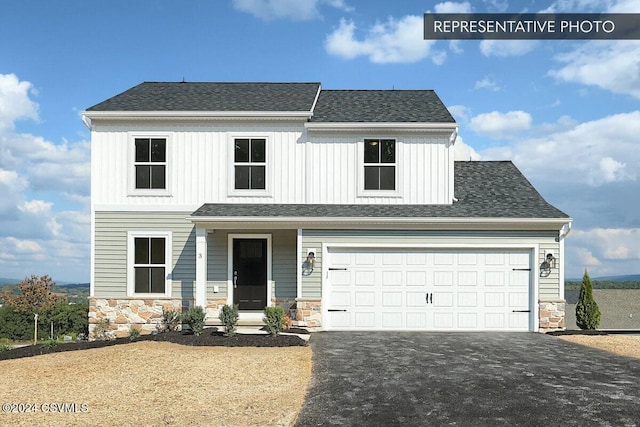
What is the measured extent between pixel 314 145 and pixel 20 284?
404 inches

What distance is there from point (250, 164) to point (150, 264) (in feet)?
13.1

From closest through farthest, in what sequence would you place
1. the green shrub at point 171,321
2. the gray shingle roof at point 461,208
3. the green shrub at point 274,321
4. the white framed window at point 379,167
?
the green shrub at point 274,321 < the green shrub at point 171,321 < the gray shingle roof at point 461,208 < the white framed window at point 379,167

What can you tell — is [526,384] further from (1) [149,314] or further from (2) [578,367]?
(1) [149,314]

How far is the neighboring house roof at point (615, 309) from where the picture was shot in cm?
2070

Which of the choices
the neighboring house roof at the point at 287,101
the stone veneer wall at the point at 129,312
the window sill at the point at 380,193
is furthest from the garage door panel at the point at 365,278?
the stone veneer wall at the point at 129,312

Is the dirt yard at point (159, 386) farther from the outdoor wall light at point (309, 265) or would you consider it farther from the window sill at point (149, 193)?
the window sill at point (149, 193)

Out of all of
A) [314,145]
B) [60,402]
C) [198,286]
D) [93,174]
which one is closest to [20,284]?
[93,174]

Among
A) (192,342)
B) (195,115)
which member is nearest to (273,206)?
(195,115)

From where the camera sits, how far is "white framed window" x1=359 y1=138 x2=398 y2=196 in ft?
53.0

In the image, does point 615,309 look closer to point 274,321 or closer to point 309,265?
A: point 309,265

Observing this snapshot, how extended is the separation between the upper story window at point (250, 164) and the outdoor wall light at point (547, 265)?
25.9 feet

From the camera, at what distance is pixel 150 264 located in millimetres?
16078

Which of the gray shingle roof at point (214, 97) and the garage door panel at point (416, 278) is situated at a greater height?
the gray shingle roof at point (214, 97)

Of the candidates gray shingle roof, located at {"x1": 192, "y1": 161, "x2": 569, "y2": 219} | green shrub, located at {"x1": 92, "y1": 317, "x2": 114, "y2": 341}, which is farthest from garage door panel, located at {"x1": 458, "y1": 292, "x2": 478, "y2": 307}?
green shrub, located at {"x1": 92, "y1": 317, "x2": 114, "y2": 341}
